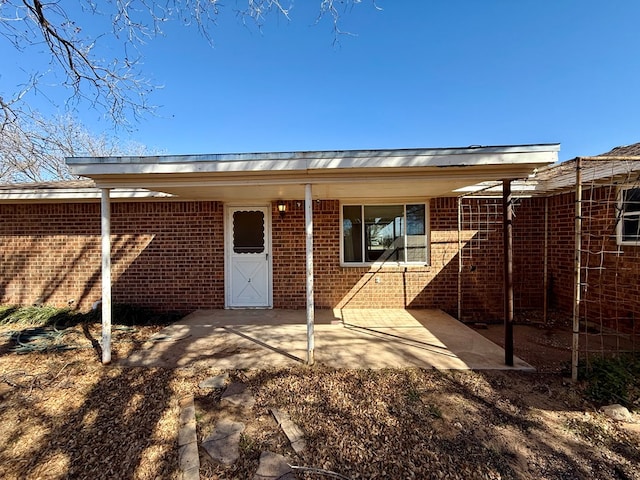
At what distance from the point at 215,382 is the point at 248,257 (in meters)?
3.58

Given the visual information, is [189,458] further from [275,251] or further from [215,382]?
[275,251]

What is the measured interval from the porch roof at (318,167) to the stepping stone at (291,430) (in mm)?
2666

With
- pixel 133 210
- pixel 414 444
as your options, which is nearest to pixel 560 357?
pixel 414 444

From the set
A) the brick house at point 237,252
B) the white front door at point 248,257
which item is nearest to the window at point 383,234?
the brick house at point 237,252

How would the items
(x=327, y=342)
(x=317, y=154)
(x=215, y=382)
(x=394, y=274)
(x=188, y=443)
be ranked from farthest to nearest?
1. (x=394, y=274)
2. (x=327, y=342)
3. (x=317, y=154)
4. (x=215, y=382)
5. (x=188, y=443)

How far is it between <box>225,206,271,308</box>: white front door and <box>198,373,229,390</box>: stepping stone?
3191mm

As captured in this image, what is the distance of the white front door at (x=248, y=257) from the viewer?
22.2 feet

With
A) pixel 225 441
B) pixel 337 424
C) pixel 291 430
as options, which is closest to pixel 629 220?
pixel 337 424

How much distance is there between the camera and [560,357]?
4215 mm

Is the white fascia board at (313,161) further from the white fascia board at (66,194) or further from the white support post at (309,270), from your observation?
the white fascia board at (66,194)

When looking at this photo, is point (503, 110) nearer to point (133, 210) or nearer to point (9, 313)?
point (133, 210)

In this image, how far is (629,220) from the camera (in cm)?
485

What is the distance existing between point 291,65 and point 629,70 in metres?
7.82

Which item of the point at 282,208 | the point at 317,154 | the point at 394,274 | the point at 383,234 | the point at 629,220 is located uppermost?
the point at 317,154
